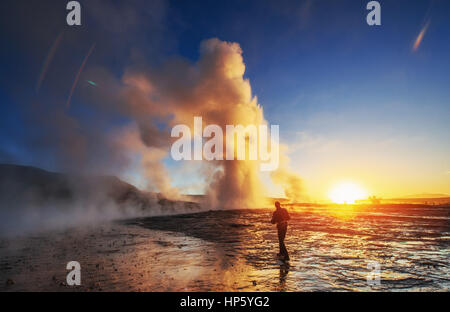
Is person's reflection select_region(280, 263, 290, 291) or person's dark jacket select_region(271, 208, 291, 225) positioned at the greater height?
person's dark jacket select_region(271, 208, 291, 225)

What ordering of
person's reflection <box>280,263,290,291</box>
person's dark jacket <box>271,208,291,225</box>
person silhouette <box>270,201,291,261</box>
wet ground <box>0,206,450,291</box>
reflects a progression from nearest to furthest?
person's reflection <box>280,263,290,291</box>, wet ground <box>0,206,450,291</box>, person silhouette <box>270,201,291,261</box>, person's dark jacket <box>271,208,291,225</box>

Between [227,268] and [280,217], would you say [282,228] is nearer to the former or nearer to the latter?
[280,217]

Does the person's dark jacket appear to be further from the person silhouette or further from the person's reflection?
the person's reflection

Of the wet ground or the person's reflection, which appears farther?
the wet ground

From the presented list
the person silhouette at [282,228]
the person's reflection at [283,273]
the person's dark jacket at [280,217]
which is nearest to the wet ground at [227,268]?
the person's reflection at [283,273]

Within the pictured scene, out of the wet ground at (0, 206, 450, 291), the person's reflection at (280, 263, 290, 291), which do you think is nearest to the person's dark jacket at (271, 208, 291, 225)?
the wet ground at (0, 206, 450, 291)

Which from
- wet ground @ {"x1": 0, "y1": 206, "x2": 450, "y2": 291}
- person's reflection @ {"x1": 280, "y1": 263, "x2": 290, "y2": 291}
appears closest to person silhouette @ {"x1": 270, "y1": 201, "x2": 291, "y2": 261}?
wet ground @ {"x1": 0, "y1": 206, "x2": 450, "y2": 291}

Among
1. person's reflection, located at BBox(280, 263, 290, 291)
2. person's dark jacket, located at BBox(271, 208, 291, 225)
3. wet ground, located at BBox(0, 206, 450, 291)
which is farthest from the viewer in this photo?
person's dark jacket, located at BBox(271, 208, 291, 225)

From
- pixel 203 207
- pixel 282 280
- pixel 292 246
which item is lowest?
pixel 203 207

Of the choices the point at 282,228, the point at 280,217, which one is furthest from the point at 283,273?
the point at 280,217
